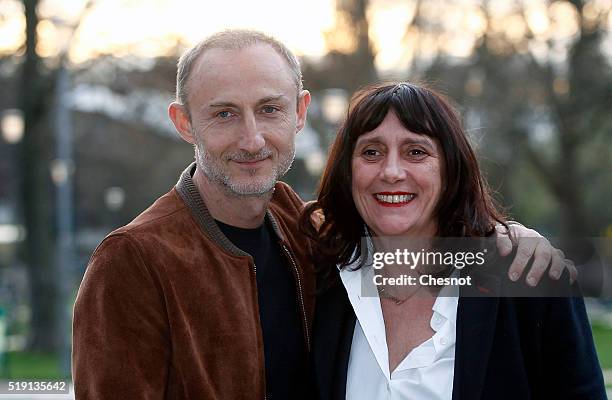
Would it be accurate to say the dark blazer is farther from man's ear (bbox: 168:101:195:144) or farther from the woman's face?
man's ear (bbox: 168:101:195:144)

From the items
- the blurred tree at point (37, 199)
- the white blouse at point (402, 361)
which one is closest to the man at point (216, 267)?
the white blouse at point (402, 361)

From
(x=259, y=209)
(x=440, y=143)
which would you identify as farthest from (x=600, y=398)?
(x=259, y=209)

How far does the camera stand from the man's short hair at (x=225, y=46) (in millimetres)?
3312

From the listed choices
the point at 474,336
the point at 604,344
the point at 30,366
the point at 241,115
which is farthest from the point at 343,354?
the point at 604,344

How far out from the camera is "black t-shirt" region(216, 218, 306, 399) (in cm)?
328

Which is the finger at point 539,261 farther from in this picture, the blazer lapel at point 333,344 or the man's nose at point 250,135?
the man's nose at point 250,135

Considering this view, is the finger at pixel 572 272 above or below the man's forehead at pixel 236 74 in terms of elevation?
below

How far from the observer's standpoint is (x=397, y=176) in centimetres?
317

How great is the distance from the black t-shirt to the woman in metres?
0.12

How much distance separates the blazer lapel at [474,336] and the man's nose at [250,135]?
0.93 m

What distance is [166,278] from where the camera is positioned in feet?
10.0

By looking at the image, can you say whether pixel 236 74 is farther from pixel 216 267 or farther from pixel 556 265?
pixel 556 265

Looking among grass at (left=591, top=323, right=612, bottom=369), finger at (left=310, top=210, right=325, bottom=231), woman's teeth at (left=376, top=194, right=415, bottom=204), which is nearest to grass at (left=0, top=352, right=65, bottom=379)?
grass at (left=591, top=323, right=612, bottom=369)

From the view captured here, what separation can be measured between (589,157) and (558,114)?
18.8 feet
